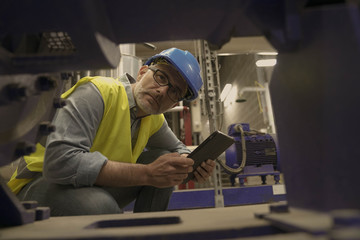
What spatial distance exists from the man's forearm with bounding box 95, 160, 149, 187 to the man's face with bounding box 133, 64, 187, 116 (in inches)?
13.3

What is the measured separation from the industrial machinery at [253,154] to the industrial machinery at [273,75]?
169 centimetres

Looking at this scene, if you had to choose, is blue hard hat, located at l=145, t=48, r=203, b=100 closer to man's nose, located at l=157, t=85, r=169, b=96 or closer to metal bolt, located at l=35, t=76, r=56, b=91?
man's nose, located at l=157, t=85, r=169, b=96

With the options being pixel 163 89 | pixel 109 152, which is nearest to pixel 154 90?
pixel 163 89

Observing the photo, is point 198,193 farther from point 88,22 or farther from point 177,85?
point 88,22

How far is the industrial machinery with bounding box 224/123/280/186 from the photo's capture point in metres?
2.08

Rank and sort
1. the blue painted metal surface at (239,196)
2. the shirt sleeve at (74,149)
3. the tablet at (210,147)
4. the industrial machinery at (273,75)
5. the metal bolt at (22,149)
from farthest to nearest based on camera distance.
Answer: the blue painted metal surface at (239,196), the tablet at (210,147), the shirt sleeve at (74,149), the metal bolt at (22,149), the industrial machinery at (273,75)

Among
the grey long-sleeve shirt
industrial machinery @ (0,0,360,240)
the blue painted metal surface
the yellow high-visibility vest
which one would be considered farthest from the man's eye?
the blue painted metal surface

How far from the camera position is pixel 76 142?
872 mm

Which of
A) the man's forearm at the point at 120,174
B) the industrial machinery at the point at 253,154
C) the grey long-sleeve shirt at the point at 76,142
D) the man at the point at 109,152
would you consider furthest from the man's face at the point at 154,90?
the industrial machinery at the point at 253,154

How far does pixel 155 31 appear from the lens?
0.40m

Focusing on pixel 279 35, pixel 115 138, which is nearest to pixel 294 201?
pixel 279 35

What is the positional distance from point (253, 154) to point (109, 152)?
1.37m

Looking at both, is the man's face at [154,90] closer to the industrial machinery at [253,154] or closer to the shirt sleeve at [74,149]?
the shirt sleeve at [74,149]

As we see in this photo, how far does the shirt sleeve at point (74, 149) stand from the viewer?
32.9 inches
